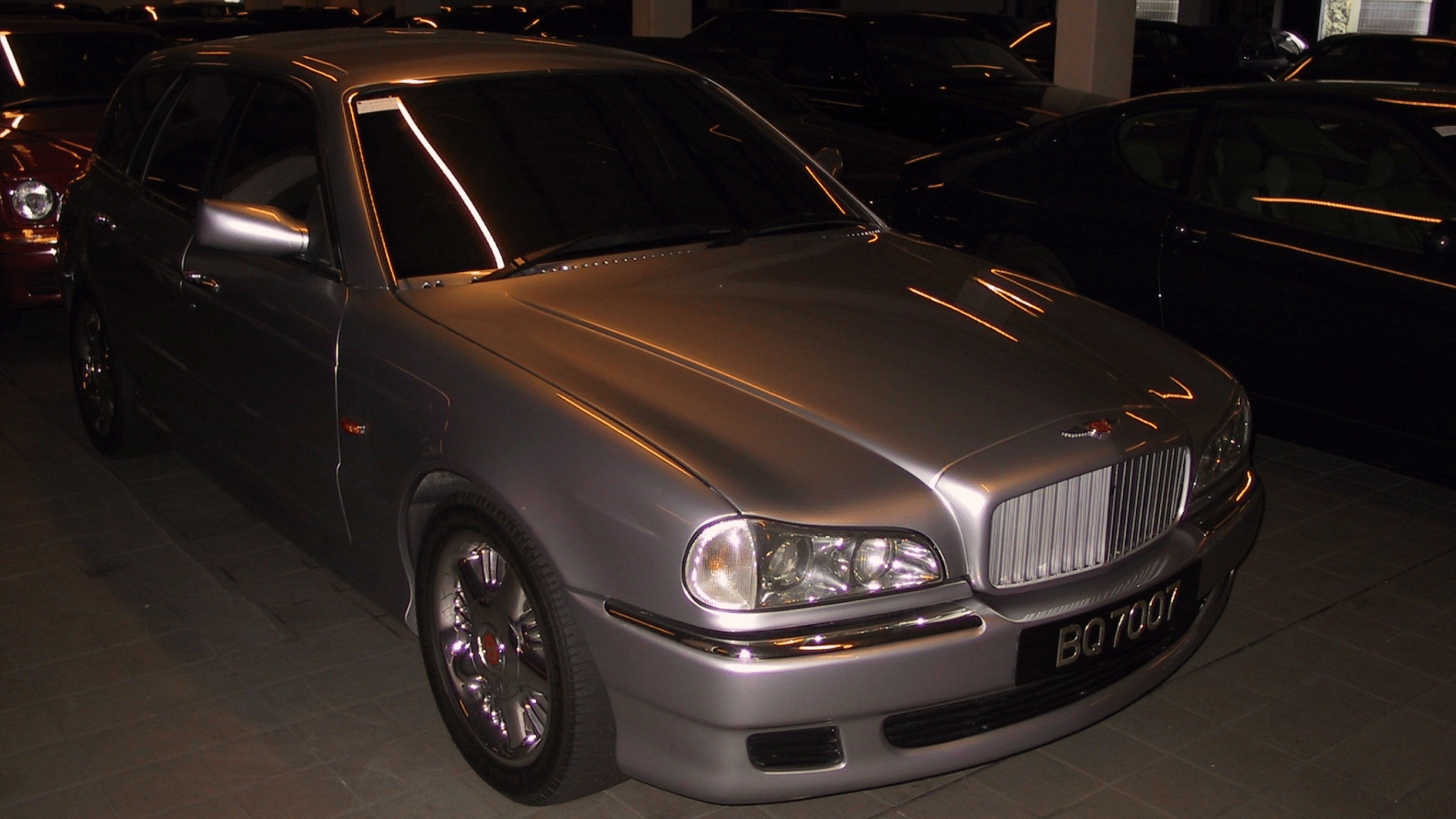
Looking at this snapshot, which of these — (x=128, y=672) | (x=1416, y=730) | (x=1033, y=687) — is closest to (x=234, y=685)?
(x=128, y=672)

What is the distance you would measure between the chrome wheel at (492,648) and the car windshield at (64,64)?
5813 millimetres

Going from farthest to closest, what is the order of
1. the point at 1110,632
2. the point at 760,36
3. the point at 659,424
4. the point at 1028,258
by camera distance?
the point at 760,36 → the point at 1028,258 → the point at 1110,632 → the point at 659,424

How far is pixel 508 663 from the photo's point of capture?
2.72m

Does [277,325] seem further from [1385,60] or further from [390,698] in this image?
[1385,60]

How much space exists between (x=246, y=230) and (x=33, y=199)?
12.5ft

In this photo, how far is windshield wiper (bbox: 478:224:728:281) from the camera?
3107mm

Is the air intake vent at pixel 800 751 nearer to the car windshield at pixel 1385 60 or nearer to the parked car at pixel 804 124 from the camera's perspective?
the parked car at pixel 804 124

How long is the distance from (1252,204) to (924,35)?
220 inches

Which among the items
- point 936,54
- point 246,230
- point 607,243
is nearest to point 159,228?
point 246,230

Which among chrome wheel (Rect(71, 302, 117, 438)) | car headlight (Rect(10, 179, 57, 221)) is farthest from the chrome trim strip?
car headlight (Rect(10, 179, 57, 221))

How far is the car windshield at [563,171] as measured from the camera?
3.12 meters

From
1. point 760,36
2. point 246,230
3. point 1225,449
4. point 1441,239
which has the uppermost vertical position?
point 760,36

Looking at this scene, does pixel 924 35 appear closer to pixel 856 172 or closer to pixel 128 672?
pixel 856 172

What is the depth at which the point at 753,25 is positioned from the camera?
34.3 feet
